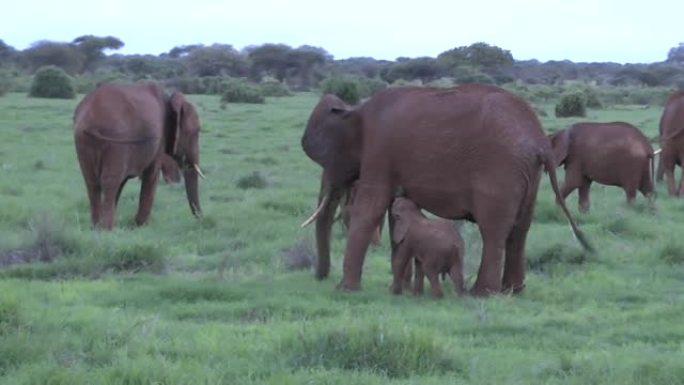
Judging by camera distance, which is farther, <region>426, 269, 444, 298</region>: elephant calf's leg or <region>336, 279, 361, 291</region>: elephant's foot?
<region>336, 279, 361, 291</region>: elephant's foot

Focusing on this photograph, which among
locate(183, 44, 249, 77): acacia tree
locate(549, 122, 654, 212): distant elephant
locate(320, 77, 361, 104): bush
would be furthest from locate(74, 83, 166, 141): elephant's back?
locate(183, 44, 249, 77): acacia tree

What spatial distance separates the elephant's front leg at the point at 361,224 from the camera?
9930mm

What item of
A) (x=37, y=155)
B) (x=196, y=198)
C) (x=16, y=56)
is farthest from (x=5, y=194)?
(x=16, y=56)

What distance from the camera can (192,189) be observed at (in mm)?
14523

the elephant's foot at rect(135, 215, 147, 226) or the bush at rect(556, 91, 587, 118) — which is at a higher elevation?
the elephant's foot at rect(135, 215, 147, 226)

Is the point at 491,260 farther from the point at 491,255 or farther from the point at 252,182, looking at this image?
the point at 252,182

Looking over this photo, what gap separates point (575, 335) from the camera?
8086 mm

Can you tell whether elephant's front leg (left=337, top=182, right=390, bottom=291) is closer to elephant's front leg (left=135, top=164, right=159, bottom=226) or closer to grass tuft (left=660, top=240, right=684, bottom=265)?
grass tuft (left=660, top=240, right=684, bottom=265)

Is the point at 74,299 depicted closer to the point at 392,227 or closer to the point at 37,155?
the point at 392,227

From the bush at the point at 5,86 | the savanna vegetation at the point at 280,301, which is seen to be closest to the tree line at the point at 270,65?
the bush at the point at 5,86

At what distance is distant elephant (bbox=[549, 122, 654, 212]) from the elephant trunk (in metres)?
4.87

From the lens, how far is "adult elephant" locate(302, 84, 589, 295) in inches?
378

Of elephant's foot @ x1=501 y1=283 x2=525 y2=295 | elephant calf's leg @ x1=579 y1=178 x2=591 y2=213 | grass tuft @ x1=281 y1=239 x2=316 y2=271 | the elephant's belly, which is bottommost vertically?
elephant calf's leg @ x1=579 y1=178 x2=591 y2=213

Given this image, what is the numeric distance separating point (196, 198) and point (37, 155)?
840 cm
